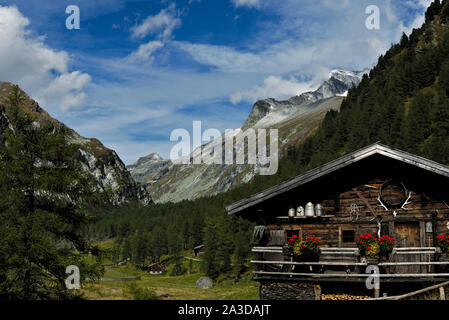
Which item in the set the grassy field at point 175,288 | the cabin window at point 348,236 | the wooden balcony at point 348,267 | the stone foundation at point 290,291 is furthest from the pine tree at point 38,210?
the cabin window at point 348,236

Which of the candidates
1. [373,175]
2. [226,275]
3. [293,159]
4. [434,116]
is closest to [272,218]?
[373,175]

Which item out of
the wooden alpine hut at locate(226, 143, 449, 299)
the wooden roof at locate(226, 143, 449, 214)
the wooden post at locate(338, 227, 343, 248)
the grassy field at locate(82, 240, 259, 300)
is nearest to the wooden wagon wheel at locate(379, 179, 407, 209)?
the wooden alpine hut at locate(226, 143, 449, 299)

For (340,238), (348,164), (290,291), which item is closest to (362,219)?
(340,238)

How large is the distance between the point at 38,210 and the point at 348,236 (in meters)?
14.9

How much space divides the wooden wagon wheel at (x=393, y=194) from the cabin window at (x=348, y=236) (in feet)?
7.39

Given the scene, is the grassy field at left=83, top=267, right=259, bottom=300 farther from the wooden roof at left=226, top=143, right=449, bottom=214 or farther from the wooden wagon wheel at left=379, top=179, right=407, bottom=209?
the wooden wagon wheel at left=379, top=179, right=407, bottom=209

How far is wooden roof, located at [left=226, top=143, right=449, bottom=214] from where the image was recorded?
17967 millimetres

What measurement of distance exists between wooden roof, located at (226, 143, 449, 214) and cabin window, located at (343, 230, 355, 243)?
10.7 feet

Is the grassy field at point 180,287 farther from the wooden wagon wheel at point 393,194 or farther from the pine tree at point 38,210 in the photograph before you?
the wooden wagon wheel at point 393,194

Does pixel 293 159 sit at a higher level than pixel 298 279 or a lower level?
higher

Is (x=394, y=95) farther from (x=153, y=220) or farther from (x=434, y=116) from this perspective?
(x=153, y=220)

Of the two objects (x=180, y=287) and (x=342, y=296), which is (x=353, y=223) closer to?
(x=342, y=296)

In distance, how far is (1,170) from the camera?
16234 mm
